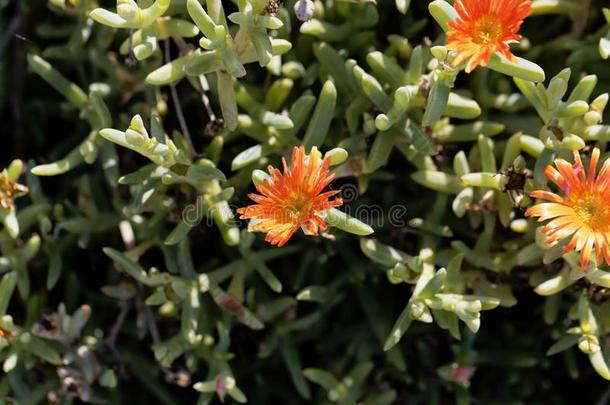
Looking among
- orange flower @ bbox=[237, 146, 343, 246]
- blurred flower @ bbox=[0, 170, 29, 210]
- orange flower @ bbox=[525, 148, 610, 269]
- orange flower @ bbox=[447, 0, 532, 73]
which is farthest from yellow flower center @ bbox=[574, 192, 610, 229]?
blurred flower @ bbox=[0, 170, 29, 210]

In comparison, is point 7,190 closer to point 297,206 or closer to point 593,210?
point 297,206

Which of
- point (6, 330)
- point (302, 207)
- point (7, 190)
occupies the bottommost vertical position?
point (6, 330)

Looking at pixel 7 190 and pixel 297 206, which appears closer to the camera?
pixel 297 206

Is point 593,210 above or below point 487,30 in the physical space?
below

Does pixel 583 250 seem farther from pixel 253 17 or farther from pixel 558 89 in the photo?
pixel 253 17

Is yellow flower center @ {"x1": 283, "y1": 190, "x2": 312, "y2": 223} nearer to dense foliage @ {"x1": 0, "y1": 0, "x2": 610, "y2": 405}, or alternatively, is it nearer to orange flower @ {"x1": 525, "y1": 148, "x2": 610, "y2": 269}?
dense foliage @ {"x1": 0, "y1": 0, "x2": 610, "y2": 405}

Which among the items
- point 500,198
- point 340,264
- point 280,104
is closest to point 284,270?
point 340,264

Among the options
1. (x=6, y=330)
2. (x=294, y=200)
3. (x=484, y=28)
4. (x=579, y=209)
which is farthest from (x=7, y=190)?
(x=579, y=209)
